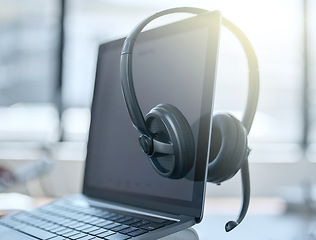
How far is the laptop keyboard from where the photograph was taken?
52 centimetres

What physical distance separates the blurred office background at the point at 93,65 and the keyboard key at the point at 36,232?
1966 mm

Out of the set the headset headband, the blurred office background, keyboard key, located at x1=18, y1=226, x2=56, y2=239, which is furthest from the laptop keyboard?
→ the blurred office background

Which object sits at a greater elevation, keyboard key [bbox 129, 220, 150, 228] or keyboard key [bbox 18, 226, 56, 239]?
keyboard key [bbox 129, 220, 150, 228]

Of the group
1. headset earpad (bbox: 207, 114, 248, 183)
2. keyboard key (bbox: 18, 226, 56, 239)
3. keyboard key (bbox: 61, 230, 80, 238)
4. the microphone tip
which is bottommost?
keyboard key (bbox: 18, 226, 56, 239)

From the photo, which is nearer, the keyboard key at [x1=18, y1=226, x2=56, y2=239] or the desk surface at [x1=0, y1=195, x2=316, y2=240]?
the keyboard key at [x1=18, y1=226, x2=56, y2=239]

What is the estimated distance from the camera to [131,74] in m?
0.54

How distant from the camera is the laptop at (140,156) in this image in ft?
1.79

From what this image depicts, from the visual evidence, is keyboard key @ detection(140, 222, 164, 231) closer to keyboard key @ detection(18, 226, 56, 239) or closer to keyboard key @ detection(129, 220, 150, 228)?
keyboard key @ detection(129, 220, 150, 228)

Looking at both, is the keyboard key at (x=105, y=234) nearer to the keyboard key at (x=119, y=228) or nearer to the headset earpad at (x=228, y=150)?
the keyboard key at (x=119, y=228)

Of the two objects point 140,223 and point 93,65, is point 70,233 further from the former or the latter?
point 93,65

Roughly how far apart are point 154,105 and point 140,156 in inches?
3.4

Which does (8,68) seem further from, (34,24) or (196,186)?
(196,186)

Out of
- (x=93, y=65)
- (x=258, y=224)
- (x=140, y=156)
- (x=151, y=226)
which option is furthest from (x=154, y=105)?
(x=93, y=65)

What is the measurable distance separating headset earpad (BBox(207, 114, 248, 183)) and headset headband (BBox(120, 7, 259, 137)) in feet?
0.24
